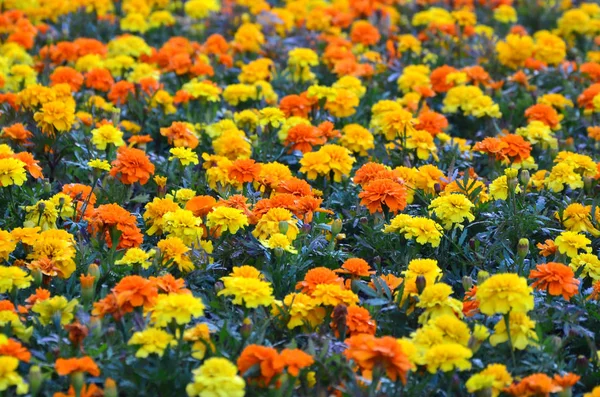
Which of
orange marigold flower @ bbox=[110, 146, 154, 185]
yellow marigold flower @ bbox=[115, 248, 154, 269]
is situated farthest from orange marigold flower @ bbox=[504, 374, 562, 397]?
orange marigold flower @ bbox=[110, 146, 154, 185]

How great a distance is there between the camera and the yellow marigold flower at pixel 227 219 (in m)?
3.57

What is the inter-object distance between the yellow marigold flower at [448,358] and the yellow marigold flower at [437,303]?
0.85 ft

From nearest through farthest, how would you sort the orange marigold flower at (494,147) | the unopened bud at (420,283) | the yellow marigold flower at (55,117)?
the unopened bud at (420,283) → the orange marigold flower at (494,147) → the yellow marigold flower at (55,117)

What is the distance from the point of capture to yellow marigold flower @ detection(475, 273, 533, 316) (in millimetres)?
2914

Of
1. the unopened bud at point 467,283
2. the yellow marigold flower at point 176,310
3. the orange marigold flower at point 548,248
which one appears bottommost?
the orange marigold flower at point 548,248

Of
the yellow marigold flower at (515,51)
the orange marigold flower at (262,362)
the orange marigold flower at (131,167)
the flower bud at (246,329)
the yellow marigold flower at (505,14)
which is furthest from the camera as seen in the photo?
the yellow marigold flower at (505,14)

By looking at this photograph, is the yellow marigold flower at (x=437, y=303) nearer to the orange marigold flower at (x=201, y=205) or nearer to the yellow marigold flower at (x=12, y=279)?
the orange marigold flower at (x=201, y=205)

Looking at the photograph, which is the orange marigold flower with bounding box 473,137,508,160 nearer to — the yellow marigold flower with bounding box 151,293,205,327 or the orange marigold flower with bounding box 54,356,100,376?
the yellow marigold flower with bounding box 151,293,205,327

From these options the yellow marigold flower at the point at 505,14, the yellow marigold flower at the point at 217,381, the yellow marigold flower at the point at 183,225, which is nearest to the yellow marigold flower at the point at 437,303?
the yellow marigold flower at the point at 217,381

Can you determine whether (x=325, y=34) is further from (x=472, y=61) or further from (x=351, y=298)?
(x=351, y=298)

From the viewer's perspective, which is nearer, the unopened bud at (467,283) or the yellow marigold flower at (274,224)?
the unopened bud at (467,283)

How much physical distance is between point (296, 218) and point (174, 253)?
0.54 metres

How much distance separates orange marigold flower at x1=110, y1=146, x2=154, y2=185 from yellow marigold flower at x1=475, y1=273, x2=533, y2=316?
1584mm

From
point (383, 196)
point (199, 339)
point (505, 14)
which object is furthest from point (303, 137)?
point (505, 14)
